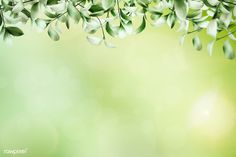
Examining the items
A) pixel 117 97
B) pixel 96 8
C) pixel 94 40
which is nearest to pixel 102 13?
pixel 96 8

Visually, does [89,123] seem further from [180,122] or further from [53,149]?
[180,122]

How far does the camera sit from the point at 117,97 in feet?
4.90

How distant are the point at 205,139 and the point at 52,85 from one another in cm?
59

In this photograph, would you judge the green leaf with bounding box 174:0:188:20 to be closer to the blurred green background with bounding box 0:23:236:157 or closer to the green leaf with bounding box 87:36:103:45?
the green leaf with bounding box 87:36:103:45

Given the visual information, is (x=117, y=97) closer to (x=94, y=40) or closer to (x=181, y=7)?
(x=94, y=40)

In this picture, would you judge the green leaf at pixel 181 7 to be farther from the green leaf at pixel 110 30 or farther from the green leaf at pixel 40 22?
the green leaf at pixel 40 22

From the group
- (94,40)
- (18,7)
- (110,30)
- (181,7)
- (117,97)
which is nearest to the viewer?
(181,7)

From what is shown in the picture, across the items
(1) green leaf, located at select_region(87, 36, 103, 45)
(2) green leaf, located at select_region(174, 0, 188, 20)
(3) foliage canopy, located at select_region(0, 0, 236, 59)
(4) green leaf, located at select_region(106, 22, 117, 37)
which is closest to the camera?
(2) green leaf, located at select_region(174, 0, 188, 20)

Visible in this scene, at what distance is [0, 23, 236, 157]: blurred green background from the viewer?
1447 millimetres

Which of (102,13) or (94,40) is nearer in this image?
(102,13)

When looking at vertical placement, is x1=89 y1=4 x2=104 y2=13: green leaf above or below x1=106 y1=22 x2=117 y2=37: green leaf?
above

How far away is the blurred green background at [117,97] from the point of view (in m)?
1.45

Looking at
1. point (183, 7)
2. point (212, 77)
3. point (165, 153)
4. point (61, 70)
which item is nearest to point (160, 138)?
point (165, 153)

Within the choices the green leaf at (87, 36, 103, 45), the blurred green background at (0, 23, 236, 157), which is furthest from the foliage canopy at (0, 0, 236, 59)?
the blurred green background at (0, 23, 236, 157)
